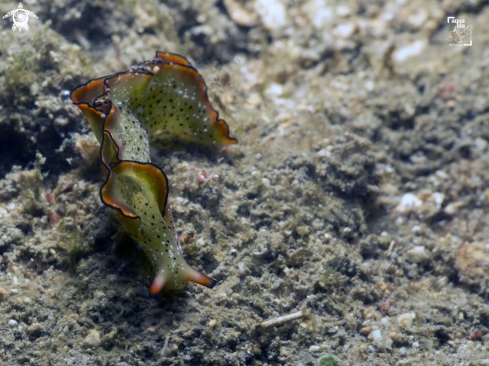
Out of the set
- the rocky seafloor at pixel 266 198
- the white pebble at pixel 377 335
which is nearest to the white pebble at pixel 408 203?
the rocky seafloor at pixel 266 198

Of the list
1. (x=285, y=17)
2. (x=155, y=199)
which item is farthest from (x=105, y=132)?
(x=285, y=17)

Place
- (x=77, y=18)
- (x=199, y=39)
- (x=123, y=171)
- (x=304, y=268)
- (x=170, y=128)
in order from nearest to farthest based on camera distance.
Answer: (x=123, y=171), (x=304, y=268), (x=170, y=128), (x=77, y=18), (x=199, y=39)

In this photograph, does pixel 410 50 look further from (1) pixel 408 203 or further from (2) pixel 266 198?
(2) pixel 266 198

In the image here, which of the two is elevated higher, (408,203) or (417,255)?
(408,203)

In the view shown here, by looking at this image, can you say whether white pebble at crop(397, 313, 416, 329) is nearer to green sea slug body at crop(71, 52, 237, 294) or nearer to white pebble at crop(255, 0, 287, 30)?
green sea slug body at crop(71, 52, 237, 294)

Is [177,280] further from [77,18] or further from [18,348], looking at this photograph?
[77,18]

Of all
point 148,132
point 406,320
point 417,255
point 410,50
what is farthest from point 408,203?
point 148,132
